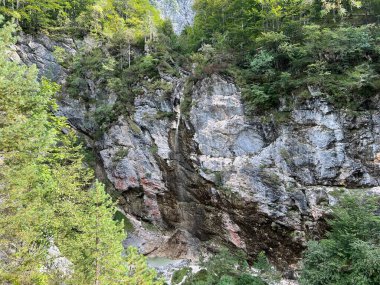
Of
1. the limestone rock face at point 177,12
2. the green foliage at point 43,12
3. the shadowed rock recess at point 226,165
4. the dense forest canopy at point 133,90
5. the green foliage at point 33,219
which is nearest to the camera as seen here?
the green foliage at point 33,219

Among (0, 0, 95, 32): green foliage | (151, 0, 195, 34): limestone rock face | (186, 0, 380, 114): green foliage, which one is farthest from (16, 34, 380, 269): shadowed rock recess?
(151, 0, 195, 34): limestone rock face

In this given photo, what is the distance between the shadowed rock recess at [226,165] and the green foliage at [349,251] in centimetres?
292

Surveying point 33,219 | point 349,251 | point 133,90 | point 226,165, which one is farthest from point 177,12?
point 33,219

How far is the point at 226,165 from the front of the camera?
17609 mm

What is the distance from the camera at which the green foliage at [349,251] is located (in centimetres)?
1041

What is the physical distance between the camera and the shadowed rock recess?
1570 cm

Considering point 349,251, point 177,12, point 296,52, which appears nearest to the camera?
point 349,251

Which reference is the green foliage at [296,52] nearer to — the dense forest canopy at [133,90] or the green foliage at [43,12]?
the dense forest canopy at [133,90]

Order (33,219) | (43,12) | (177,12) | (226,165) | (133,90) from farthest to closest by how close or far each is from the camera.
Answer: (177,12), (43,12), (133,90), (226,165), (33,219)

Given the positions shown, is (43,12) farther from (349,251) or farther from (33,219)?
(349,251)

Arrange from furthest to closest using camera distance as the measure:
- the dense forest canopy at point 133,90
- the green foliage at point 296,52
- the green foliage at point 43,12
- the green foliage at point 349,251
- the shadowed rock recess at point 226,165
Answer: the green foliage at point 43,12 < the green foliage at point 296,52 < the shadowed rock recess at point 226,165 < the green foliage at point 349,251 < the dense forest canopy at point 133,90

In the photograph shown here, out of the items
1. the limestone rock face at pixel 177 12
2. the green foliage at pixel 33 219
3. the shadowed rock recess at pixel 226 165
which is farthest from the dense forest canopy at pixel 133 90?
the limestone rock face at pixel 177 12

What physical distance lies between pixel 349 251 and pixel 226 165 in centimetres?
826

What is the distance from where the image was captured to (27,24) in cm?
2491
